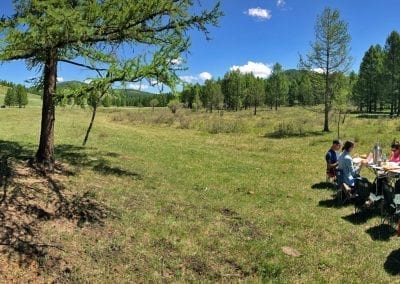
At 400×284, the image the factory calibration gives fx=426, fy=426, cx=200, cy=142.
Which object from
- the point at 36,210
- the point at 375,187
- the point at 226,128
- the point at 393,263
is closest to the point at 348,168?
the point at 375,187

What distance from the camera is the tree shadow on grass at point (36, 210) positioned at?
22.8 feet

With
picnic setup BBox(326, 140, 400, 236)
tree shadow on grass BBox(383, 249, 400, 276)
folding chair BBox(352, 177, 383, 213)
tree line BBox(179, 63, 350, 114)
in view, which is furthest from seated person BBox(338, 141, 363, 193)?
tree line BBox(179, 63, 350, 114)

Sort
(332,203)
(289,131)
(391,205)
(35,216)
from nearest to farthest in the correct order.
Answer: (35,216), (391,205), (332,203), (289,131)

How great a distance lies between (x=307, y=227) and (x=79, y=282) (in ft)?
17.5

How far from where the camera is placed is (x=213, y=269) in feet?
24.1

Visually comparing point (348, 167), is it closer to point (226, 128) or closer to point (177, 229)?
point (177, 229)

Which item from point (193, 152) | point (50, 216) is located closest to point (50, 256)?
point (50, 216)

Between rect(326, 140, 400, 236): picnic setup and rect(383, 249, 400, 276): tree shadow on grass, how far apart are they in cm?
111

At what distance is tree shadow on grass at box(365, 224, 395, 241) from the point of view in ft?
29.6

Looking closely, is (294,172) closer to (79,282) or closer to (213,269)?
(213,269)

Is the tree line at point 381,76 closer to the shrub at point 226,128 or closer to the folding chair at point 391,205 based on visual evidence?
the shrub at point 226,128

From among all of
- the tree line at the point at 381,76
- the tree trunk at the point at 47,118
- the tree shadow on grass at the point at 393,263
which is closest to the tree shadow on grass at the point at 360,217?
the tree shadow on grass at the point at 393,263

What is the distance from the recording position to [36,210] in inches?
332

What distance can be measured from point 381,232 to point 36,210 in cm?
731
